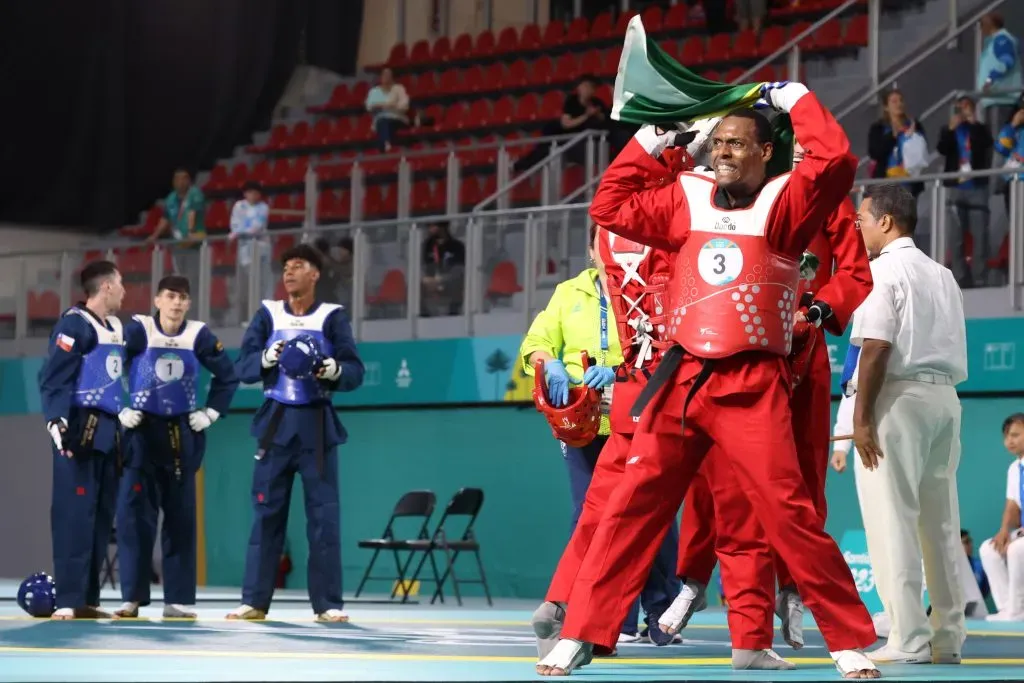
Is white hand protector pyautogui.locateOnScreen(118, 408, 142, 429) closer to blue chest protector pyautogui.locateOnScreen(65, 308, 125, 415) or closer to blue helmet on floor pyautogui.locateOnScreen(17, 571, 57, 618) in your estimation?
blue chest protector pyautogui.locateOnScreen(65, 308, 125, 415)

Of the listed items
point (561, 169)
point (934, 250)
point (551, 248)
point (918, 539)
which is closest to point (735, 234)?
point (918, 539)

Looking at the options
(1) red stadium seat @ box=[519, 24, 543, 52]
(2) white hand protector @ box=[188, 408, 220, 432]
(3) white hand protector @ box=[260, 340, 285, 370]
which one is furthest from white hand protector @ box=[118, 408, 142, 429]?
(1) red stadium seat @ box=[519, 24, 543, 52]

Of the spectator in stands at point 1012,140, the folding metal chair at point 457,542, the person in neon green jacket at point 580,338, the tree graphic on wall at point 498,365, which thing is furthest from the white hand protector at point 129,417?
the spectator in stands at point 1012,140

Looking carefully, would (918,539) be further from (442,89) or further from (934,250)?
(442,89)

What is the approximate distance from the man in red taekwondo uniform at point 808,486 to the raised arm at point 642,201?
29.5 inches

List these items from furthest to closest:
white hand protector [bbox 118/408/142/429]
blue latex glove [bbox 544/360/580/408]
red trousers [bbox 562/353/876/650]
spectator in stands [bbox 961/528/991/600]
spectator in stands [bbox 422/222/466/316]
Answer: spectator in stands [bbox 422/222/466/316], spectator in stands [bbox 961/528/991/600], white hand protector [bbox 118/408/142/429], blue latex glove [bbox 544/360/580/408], red trousers [bbox 562/353/876/650]

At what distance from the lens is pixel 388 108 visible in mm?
20562

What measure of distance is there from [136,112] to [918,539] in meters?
17.2

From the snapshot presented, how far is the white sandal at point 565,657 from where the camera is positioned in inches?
215

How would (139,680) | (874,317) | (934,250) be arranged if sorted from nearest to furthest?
1. (139,680)
2. (874,317)
3. (934,250)

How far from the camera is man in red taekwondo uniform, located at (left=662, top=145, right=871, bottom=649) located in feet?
19.6

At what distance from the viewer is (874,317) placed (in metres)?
6.68

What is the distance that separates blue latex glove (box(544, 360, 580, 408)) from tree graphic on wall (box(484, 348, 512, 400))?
24.7 ft

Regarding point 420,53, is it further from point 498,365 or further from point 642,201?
point 642,201
